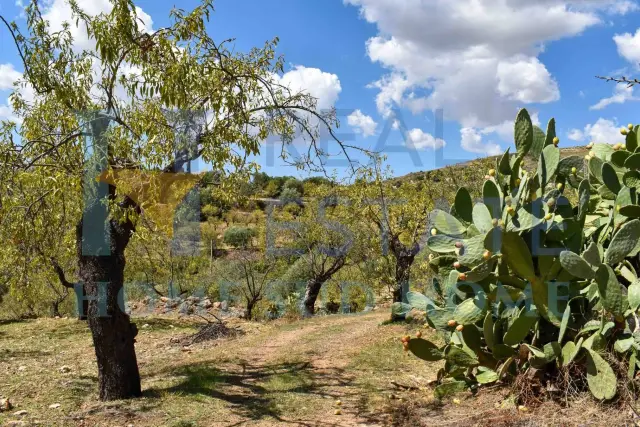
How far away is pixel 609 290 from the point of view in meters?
3.18

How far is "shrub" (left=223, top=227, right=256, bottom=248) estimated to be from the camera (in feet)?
60.0

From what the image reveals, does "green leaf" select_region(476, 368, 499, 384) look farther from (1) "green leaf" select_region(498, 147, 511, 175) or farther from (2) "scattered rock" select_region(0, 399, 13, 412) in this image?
(2) "scattered rock" select_region(0, 399, 13, 412)

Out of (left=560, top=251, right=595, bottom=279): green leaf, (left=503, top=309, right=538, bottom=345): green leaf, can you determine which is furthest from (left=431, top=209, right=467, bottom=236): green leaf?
(left=560, top=251, right=595, bottom=279): green leaf

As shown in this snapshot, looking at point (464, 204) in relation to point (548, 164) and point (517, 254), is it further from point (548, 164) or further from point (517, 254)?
point (517, 254)

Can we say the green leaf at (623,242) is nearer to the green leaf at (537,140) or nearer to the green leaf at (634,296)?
the green leaf at (634,296)

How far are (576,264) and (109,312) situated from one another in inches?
169

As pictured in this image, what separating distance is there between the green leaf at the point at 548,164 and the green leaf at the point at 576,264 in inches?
29.5

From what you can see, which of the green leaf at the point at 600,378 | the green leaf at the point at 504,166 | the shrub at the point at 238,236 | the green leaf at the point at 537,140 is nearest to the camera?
the green leaf at the point at 600,378

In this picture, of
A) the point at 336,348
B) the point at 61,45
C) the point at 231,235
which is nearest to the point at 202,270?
the point at 231,235

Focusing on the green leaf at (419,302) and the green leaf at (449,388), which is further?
the green leaf at (419,302)

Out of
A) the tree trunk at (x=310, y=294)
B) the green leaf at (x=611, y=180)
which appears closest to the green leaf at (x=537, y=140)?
the green leaf at (x=611, y=180)

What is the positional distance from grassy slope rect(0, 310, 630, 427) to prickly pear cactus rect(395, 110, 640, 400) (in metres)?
0.32

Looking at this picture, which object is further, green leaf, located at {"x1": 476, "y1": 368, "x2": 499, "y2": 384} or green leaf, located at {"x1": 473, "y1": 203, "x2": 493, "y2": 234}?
green leaf, located at {"x1": 476, "y1": 368, "x2": 499, "y2": 384}

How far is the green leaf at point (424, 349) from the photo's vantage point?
14.0ft
